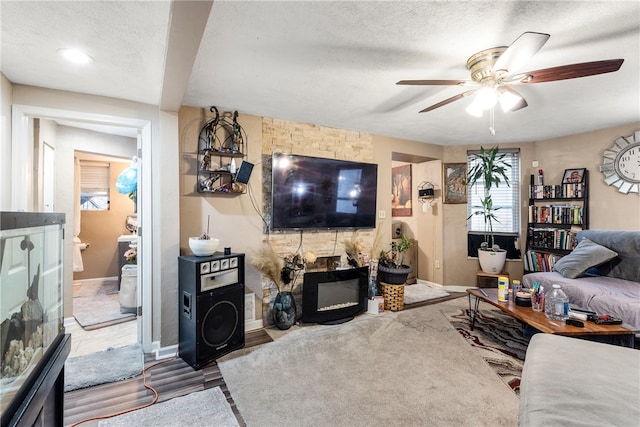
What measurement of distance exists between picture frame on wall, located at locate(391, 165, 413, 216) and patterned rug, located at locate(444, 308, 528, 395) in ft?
7.24

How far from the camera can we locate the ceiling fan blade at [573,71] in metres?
1.54

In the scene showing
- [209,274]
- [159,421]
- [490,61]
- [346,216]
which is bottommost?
[159,421]

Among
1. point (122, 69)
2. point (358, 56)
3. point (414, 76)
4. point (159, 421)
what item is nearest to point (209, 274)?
point (159, 421)

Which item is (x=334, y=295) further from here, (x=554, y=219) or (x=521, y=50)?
(x=554, y=219)

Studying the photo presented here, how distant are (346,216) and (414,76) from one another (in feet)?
6.04

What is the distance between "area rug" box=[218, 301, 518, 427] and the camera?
5.84ft

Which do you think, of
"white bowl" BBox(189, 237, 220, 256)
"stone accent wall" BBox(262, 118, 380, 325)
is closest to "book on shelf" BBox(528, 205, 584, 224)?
"stone accent wall" BBox(262, 118, 380, 325)

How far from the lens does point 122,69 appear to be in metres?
2.01

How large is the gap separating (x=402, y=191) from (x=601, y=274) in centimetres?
300

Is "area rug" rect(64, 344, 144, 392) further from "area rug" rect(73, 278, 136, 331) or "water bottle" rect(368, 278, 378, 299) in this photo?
"water bottle" rect(368, 278, 378, 299)

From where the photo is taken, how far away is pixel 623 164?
3617mm

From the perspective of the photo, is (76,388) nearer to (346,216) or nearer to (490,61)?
(346,216)

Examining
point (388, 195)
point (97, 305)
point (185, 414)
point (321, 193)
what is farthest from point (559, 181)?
point (97, 305)

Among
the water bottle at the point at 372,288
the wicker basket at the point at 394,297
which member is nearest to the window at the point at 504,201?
the wicker basket at the point at 394,297
